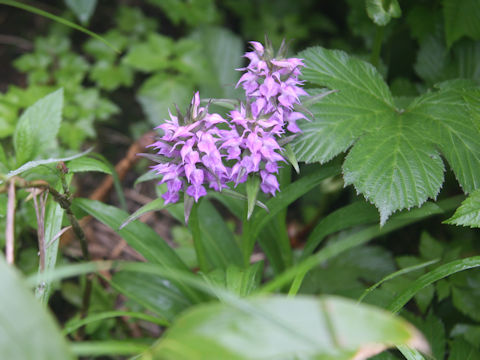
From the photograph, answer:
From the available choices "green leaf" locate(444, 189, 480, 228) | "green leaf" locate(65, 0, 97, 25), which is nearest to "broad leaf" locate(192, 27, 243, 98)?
"green leaf" locate(65, 0, 97, 25)

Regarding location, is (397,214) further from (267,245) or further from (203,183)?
(203,183)

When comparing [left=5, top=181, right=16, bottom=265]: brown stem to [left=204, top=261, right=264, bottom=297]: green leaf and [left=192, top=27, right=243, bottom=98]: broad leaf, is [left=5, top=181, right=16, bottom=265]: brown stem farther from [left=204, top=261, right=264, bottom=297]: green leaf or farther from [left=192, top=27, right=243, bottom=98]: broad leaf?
[left=192, top=27, right=243, bottom=98]: broad leaf

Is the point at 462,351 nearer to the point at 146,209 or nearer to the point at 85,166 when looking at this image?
the point at 146,209

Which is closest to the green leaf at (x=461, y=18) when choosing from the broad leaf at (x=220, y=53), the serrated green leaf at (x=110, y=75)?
the broad leaf at (x=220, y=53)

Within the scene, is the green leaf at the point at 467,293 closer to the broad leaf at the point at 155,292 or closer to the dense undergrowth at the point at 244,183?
the dense undergrowth at the point at 244,183

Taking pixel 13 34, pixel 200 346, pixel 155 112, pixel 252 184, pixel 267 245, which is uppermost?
pixel 13 34

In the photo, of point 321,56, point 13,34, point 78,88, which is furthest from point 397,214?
point 13,34

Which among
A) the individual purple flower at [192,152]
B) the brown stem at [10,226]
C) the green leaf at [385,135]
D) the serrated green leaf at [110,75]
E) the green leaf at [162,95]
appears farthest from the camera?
the serrated green leaf at [110,75]
